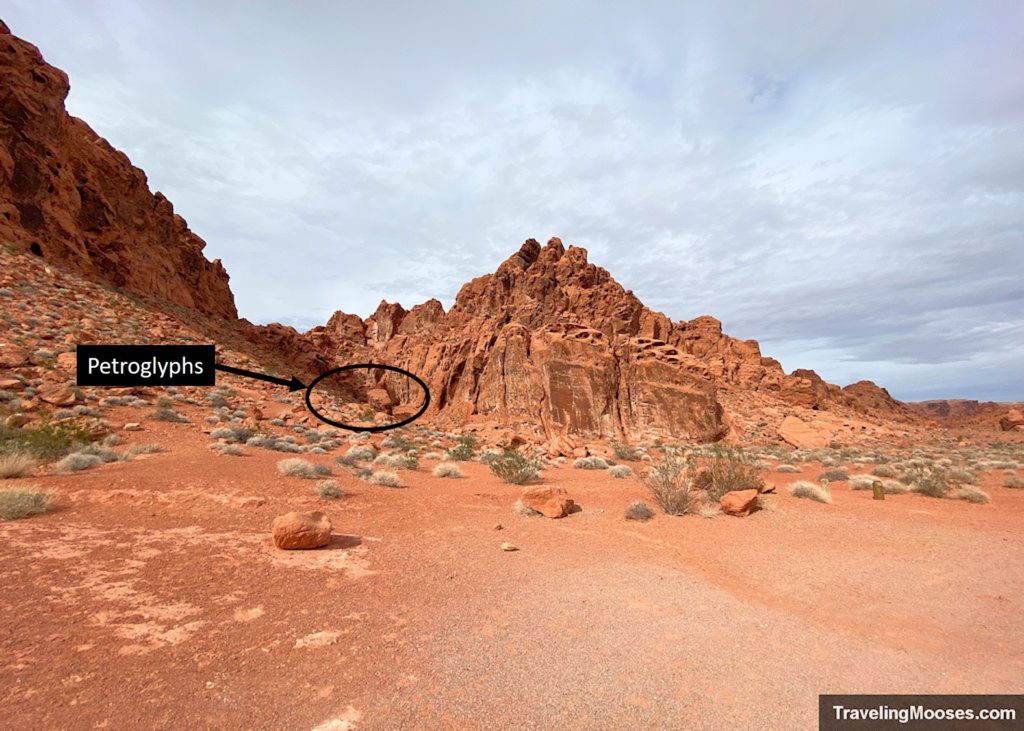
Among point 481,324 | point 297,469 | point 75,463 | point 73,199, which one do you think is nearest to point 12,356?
point 75,463

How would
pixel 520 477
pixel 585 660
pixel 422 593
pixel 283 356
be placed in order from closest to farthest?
pixel 585 660
pixel 422 593
pixel 520 477
pixel 283 356

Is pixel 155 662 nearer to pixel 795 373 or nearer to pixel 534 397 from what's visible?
pixel 534 397

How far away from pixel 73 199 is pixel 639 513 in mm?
42088

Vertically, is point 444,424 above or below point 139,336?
below

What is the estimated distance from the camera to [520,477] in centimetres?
1322

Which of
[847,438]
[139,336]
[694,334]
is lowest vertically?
[847,438]

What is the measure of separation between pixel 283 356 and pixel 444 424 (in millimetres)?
20543

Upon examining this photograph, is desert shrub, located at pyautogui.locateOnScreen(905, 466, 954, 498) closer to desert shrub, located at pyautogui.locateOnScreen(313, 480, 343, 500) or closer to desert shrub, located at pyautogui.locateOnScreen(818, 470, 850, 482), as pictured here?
desert shrub, located at pyautogui.locateOnScreen(818, 470, 850, 482)

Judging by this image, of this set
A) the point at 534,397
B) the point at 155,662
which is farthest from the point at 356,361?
the point at 155,662

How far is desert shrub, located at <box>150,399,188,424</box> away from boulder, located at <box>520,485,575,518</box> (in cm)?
1301

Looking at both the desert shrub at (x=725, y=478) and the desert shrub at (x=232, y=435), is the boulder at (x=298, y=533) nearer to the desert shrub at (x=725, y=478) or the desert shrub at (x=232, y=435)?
the desert shrub at (x=725, y=478)

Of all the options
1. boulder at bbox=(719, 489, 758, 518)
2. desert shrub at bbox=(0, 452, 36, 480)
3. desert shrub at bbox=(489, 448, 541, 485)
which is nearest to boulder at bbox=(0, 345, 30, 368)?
desert shrub at bbox=(0, 452, 36, 480)

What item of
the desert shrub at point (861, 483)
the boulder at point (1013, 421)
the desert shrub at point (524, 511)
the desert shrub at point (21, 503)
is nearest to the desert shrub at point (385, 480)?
the desert shrub at point (524, 511)

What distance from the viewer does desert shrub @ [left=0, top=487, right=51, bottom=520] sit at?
20.7 ft
